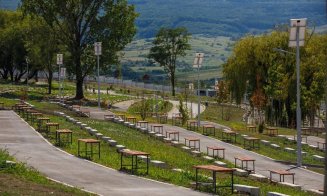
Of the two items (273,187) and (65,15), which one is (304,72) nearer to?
(65,15)

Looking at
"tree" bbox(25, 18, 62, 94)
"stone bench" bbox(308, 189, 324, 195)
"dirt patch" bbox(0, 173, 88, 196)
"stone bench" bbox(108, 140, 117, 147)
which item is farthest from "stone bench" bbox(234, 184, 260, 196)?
"tree" bbox(25, 18, 62, 94)

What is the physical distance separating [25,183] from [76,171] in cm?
456

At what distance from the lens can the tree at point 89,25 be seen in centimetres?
6794

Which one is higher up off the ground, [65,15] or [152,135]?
[65,15]

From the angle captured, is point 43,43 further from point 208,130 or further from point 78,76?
point 208,130

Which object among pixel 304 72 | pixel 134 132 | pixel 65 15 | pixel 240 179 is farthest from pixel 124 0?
pixel 240 179

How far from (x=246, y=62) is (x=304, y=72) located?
576 cm

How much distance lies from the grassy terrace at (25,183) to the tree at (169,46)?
292 ft

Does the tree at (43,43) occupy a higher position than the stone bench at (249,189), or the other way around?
the tree at (43,43)

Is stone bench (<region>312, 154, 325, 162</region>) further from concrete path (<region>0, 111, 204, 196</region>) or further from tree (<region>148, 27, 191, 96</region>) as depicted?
tree (<region>148, 27, 191, 96</region>)

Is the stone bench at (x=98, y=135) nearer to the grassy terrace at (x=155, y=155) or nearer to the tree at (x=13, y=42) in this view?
the grassy terrace at (x=155, y=155)

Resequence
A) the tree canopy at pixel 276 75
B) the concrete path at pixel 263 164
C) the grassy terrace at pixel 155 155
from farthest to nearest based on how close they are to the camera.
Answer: the tree canopy at pixel 276 75 < the concrete path at pixel 263 164 < the grassy terrace at pixel 155 155

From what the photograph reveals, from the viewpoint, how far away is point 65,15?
6819cm

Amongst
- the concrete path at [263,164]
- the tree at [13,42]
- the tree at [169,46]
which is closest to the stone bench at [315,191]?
→ the concrete path at [263,164]
